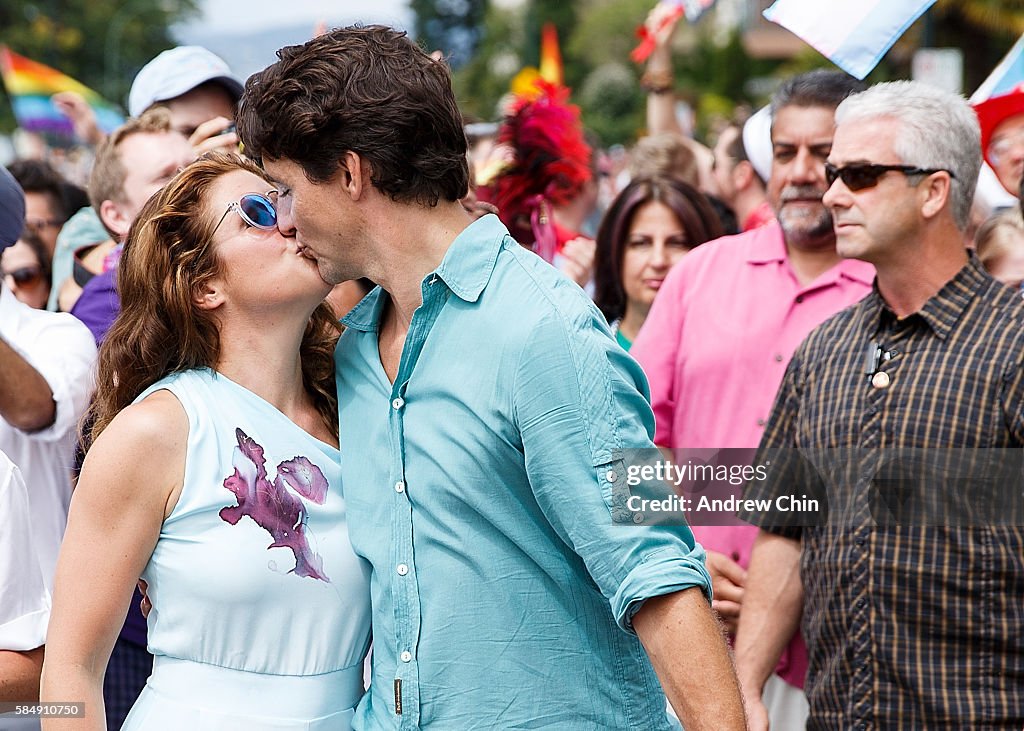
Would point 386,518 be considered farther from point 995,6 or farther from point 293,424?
point 995,6

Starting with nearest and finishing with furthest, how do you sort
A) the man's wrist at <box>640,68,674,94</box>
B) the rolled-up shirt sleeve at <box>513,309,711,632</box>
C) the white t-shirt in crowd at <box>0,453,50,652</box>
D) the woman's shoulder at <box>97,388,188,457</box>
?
the rolled-up shirt sleeve at <box>513,309,711,632</box> → the woman's shoulder at <box>97,388,188,457</box> → the white t-shirt in crowd at <box>0,453,50,652</box> → the man's wrist at <box>640,68,674,94</box>

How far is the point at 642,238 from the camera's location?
18.5 ft

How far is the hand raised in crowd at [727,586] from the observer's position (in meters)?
4.12

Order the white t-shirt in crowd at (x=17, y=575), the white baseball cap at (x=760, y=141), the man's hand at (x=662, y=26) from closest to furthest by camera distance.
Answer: the white t-shirt in crowd at (x=17, y=575), the white baseball cap at (x=760, y=141), the man's hand at (x=662, y=26)

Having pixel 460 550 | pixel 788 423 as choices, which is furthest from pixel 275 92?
pixel 788 423

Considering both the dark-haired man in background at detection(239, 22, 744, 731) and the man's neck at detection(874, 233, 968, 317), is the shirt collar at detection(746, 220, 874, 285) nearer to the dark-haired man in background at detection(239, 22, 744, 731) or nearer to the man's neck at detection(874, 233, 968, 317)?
the man's neck at detection(874, 233, 968, 317)

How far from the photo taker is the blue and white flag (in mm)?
4074

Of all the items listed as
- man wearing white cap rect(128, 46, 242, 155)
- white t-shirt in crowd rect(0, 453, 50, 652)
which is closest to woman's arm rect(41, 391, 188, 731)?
white t-shirt in crowd rect(0, 453, 50, 652)

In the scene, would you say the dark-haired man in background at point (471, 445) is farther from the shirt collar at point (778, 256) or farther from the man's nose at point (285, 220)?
the shirt collar at point (778, 256)

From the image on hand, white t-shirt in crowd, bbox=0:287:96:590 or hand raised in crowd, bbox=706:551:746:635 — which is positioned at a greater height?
white t-shirt in crowd, bbox=0:287:96:590

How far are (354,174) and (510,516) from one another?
0.72 meters

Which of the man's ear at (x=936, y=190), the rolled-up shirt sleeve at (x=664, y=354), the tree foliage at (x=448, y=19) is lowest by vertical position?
the tree foliage at (x=448, y=19)

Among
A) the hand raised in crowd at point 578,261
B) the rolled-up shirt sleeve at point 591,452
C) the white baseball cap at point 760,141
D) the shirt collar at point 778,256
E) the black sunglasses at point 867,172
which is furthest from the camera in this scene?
the hand raised in crowd at point 578,261

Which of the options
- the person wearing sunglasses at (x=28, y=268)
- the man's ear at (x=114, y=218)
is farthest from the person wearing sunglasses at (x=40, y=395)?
the person wearing sunglasses at (x=28, y=268)
